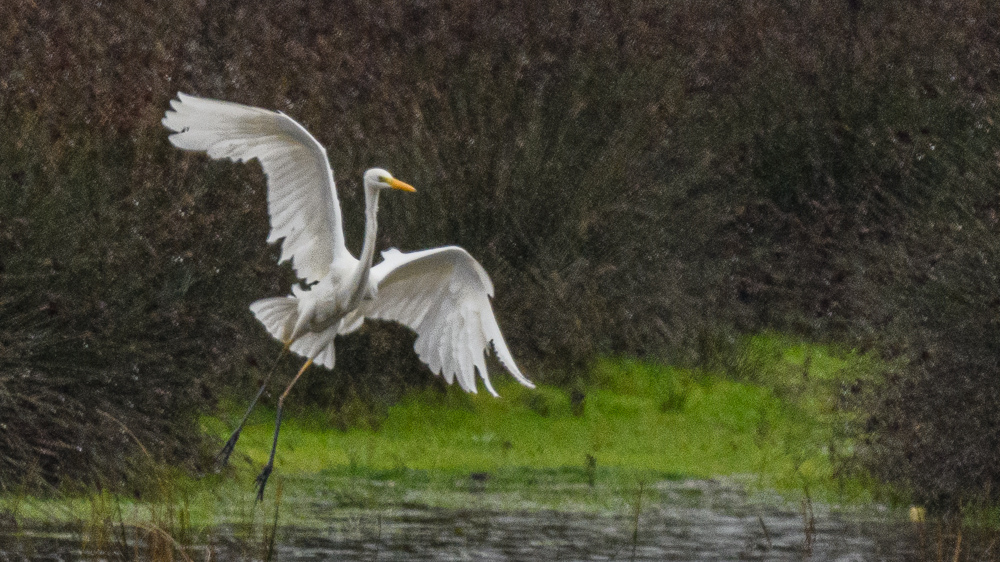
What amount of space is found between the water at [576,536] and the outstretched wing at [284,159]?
1.29 m

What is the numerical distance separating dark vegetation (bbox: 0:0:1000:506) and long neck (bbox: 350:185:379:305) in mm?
1223

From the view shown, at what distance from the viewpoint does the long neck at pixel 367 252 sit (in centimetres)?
845

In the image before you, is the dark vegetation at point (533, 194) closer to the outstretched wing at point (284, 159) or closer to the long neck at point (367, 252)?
the outstretched wing at point (284, 159)

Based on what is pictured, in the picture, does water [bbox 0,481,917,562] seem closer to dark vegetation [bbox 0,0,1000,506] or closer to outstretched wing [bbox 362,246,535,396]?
dark vegetation [bbox 0,0,1000,506]

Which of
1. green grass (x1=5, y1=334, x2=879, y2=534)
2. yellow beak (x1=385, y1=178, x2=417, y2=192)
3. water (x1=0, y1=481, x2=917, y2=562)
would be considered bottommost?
water (x1=0, y1=481, x2=917, y2=562)

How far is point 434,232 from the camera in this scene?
41.0ft

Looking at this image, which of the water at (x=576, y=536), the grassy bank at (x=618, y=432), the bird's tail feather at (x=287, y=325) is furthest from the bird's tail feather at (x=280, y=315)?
the grassy bank at (x=618, y=432)

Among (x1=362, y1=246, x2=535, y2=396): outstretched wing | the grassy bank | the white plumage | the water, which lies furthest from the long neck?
the grassy bank

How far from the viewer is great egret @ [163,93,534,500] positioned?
8352mm

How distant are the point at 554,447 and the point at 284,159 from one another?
385 centimetres

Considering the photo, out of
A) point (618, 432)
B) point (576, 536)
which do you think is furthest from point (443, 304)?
point (618, 432)

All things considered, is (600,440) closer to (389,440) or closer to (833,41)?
(389,440)

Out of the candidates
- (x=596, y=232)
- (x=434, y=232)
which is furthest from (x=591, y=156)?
(x=434, y=232)

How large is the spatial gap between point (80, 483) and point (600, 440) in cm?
409
